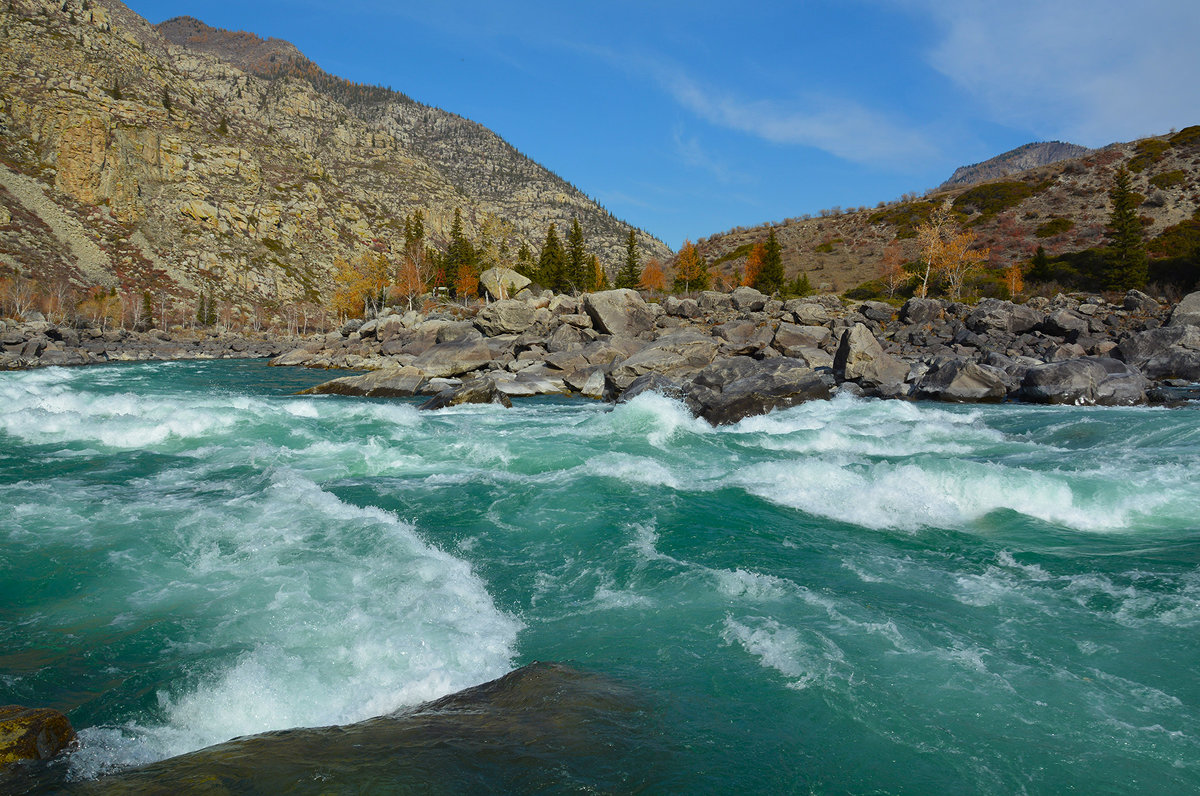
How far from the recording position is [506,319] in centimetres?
4109

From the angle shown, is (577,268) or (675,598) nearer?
(675,598)

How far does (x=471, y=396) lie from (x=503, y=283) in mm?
42686

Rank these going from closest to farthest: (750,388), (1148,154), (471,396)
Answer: (750,388) < (471,396) < (1148,154)

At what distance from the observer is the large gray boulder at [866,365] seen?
23594 mm

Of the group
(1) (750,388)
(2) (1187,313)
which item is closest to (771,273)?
(2) (1187,313)

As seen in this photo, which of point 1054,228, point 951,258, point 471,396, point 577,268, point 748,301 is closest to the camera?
point 471,396

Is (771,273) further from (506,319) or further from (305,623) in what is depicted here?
(305,623)

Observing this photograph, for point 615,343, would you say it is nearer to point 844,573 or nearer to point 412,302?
point 844,573

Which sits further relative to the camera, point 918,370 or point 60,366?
point 60,366

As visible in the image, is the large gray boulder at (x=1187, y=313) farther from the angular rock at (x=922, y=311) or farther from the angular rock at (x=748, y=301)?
the angular rock at (x=748, y=301)

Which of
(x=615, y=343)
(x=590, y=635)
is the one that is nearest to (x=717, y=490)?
(x=590, y=635)

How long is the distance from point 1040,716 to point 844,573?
2.85m

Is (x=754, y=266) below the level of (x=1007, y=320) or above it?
above

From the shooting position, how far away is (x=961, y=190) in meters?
76.4
